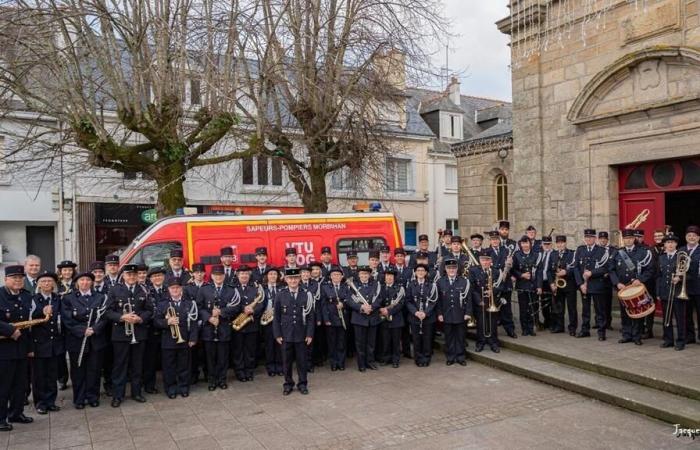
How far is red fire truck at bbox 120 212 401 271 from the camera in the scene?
34.3ft

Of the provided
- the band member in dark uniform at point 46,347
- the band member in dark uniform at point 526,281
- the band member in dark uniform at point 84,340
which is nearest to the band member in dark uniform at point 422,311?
the band member in dark uniform at point 526,281

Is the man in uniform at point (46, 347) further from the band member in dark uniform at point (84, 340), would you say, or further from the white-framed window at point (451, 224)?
the white-framed window at point (451, 224)

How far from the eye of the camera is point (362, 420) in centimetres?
712

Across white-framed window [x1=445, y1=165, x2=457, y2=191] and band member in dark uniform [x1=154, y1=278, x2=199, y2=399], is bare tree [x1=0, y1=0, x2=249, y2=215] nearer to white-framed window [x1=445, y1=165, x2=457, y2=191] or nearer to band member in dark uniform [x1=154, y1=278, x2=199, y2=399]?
band member in dark uniform [x1=154, y1=278, x2=199, y2=399]

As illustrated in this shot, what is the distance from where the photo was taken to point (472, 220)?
18.4 meters

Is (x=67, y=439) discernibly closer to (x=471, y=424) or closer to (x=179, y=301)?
(x=179, y=301)

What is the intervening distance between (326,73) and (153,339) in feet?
23.9

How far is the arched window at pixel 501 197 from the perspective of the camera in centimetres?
1792

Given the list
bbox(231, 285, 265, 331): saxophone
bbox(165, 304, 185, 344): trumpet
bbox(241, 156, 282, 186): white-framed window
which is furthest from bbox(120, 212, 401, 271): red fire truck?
bbox(241, 156, 282, 186): white-framed window

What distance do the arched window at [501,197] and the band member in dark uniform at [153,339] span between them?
11972 mm

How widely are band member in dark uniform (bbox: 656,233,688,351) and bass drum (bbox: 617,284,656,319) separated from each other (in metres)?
0.28

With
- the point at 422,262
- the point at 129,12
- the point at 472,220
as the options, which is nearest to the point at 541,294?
the point at 422,262

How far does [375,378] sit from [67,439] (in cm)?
437

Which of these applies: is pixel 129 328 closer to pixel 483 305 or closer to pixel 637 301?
pixel 483 305
